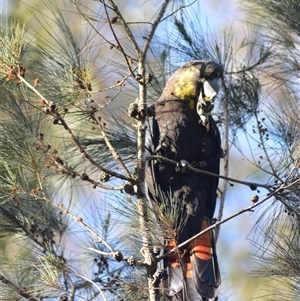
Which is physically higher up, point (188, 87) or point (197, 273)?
point (188, 87)

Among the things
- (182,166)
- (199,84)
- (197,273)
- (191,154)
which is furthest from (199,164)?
(197,273)

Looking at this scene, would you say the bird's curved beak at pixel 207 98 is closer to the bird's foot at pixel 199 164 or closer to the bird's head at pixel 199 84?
the bird's head at pixel 199 84

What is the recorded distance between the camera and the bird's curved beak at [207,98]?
2.77 m

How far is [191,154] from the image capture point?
2.79m

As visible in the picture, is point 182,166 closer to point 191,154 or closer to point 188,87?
point 191,154

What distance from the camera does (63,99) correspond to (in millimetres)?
2309

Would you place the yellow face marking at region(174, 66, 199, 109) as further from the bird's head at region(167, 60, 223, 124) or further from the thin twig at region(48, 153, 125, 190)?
the thin twig at region(48, 153, 125, 190)

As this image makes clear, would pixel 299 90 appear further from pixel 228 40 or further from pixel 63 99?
pixel 63 99

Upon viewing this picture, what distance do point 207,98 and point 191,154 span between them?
22 centimetres

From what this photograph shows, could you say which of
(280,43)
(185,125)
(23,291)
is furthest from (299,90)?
(23,291)

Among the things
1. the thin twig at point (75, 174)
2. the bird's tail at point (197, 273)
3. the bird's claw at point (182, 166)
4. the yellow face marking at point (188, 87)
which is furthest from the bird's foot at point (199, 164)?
the thin twig at point (75, 174)

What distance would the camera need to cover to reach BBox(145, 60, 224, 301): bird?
2518mm

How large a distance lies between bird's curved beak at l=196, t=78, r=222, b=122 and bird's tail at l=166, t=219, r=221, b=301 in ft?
1.60

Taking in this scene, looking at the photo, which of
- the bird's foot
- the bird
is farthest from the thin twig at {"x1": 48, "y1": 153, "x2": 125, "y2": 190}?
the bird's foot
